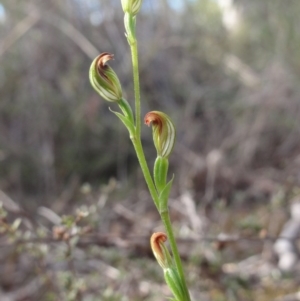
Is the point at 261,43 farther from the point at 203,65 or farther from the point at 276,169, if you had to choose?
the point at 276,169

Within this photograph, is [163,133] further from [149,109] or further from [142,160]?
[149,109]

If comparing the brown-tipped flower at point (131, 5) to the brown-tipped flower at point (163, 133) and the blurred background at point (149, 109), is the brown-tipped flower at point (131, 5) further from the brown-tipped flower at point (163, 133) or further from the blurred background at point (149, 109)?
the blurred background at point (149, 109)

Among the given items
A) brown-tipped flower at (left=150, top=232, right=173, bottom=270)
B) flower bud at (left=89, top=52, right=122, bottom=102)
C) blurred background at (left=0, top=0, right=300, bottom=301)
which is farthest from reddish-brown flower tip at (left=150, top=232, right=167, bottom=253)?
blurred background at (left=0, top=0, right=300, bottom=301)

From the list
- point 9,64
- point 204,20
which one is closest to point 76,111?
point 9,64

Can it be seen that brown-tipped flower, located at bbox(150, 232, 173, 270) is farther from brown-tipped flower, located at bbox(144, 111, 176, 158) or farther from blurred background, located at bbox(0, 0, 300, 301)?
blurred background, located at bbox(0, 0, 300, 301)

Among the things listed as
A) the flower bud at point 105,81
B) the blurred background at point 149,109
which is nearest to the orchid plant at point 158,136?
the flower bud at point 105,81

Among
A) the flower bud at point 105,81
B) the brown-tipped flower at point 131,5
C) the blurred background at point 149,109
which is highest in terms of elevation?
the blurred background at point 149,109
